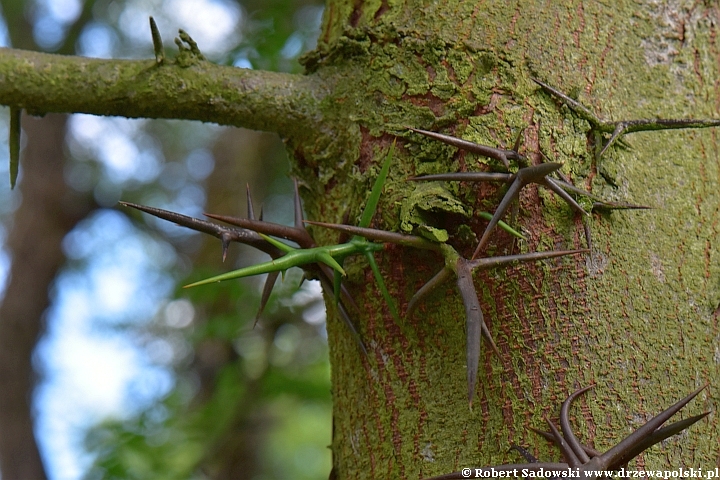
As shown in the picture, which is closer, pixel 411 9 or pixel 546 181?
pixel 546 181

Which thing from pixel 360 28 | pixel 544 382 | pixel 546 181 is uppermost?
pixel 360 28

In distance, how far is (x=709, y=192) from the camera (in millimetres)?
890

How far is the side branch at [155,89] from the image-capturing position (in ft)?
3.06

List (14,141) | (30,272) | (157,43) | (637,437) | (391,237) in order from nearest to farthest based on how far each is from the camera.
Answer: (637,437)
(391,237)
(157,43)
(14,141)
(30,272)

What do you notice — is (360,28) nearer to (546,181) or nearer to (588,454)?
(546,181)

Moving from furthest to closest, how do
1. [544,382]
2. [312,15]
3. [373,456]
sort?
[312,15], [373,456], [544,382]

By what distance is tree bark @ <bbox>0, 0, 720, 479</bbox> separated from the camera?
30.5 inches

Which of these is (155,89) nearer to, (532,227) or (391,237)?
(391,237)

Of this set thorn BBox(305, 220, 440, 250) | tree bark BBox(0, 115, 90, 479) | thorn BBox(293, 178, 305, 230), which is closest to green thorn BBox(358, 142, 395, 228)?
thorn BBox(305, 220, 440, 250)

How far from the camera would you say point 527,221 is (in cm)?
79

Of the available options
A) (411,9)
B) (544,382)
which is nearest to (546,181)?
(544,382)

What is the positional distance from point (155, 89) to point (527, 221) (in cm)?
57

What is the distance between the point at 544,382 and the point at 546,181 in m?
0.25

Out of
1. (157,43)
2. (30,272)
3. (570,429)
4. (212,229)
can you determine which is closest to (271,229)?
(212,229)
